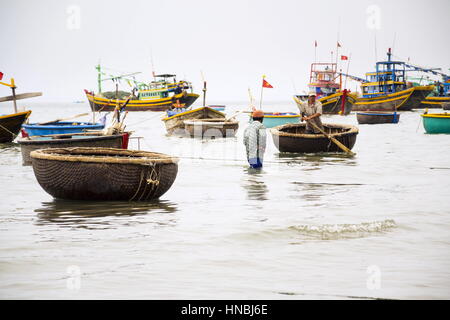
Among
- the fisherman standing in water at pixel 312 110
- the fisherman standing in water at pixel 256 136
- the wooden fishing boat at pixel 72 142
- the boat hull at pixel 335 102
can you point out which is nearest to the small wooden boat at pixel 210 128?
the fisherman standing in water at pixel 312 110

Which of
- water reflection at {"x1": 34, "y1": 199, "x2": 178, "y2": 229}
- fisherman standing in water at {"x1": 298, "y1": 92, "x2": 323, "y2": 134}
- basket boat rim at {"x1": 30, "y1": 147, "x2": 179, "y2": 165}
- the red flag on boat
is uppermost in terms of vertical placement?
the red flag on boat

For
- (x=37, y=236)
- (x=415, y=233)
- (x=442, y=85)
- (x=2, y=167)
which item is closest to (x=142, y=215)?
(x=37, y=236)

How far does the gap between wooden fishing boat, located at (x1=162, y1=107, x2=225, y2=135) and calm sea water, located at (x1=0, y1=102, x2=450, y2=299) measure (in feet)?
60.1

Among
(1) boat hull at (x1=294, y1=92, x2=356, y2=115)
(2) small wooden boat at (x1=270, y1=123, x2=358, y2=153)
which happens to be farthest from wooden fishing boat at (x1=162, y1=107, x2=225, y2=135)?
(1) boat hull at (x1=294, y1=92, x2=356, y2=115)

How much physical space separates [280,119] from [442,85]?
4780 centimetres

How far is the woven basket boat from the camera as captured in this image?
8.71 metres

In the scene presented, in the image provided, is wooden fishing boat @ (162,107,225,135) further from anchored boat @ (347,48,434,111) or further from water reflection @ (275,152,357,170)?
anchored boat @ (347,48,434,111)

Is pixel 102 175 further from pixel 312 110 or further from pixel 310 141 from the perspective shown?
pixel 310 141

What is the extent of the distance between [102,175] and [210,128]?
65.6 ft

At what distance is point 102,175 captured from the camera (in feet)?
28.8

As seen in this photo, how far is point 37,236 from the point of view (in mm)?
7020

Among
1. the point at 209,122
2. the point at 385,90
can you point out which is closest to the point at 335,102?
the point at 385,90

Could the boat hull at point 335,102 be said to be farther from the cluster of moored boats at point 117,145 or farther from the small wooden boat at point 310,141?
the small wooden boat at point 310,141

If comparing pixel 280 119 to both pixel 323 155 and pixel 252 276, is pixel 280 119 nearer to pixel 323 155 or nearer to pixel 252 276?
pixel 323 155
